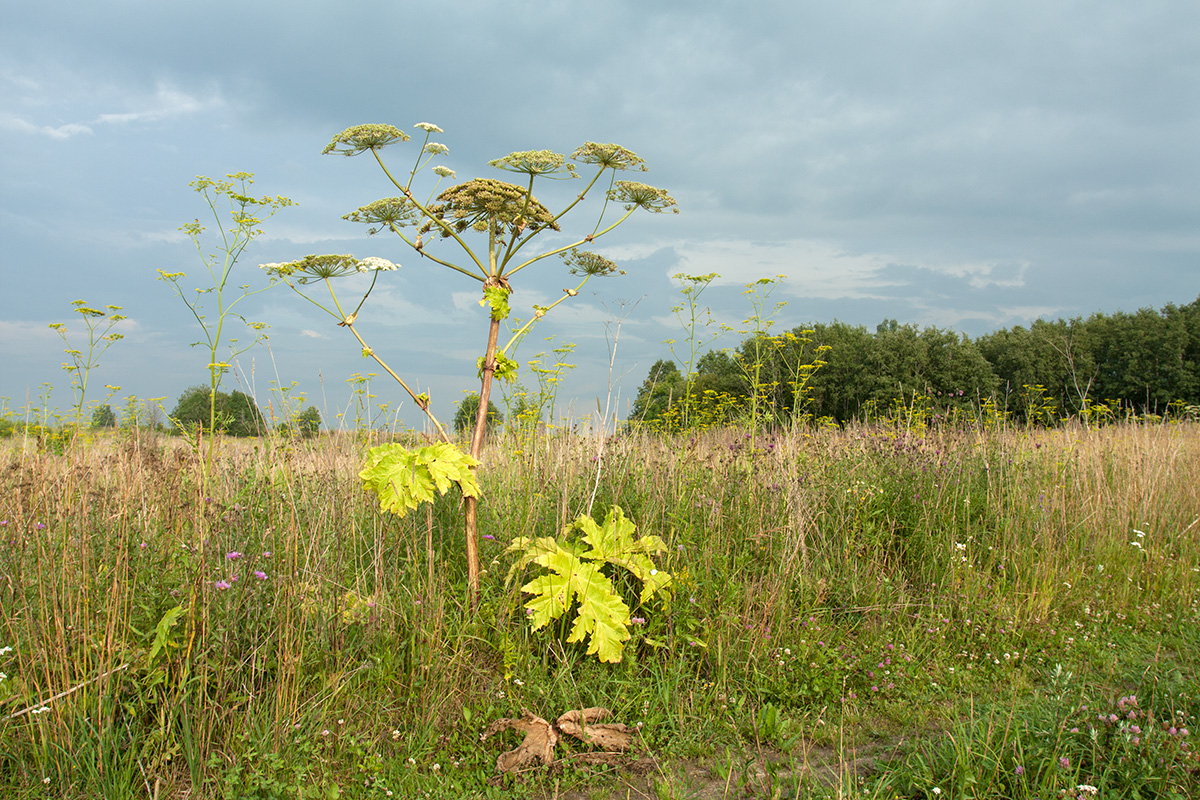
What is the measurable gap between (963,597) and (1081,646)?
79 cm

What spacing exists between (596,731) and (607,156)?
9.98ft

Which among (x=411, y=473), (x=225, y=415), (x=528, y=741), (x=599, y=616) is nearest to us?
(x=528, y=741)

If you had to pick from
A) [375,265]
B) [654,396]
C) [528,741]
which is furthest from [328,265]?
[654,396]

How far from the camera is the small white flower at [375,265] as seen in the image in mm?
3562

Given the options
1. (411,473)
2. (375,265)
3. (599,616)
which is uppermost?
(375,265)

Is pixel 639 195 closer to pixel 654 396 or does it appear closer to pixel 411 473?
pixel 411 473

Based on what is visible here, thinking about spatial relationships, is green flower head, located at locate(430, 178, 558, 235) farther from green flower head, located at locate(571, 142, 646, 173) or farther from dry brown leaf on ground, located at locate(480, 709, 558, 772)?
dry brown leaf on ground, located at locate(480, 709, 558, 772)

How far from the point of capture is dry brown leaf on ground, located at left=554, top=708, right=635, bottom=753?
2.96m

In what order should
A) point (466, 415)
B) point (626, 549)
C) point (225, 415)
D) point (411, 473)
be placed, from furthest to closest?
point (466, 415) < point (225, 415) < point (626, 549) < point (411, 473)

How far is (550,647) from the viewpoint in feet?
11.1

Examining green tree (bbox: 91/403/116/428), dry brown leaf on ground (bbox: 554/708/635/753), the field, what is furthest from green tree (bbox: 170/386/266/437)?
dry brown leaf on ground (bbox: 554/708/635/753)

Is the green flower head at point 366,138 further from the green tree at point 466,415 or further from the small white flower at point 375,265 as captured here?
the green tree at point 466,415

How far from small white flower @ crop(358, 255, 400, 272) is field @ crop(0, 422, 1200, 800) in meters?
1.24

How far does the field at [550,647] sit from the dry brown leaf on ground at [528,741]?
0.22ft
